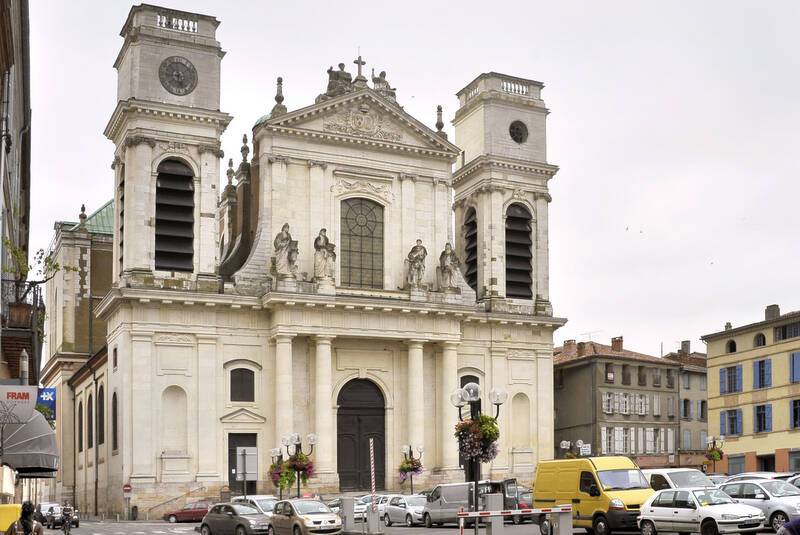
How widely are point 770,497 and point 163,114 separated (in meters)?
32.9

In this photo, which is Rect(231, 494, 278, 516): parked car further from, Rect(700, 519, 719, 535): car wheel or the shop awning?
the shop awning

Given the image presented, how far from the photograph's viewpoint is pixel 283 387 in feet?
178

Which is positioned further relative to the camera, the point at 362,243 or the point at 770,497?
the point at 362,243

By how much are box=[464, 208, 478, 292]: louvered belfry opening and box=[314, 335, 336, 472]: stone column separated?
37.1 ft

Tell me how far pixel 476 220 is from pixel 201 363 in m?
17.7

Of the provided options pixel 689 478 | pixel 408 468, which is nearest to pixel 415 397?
pixel 408 468

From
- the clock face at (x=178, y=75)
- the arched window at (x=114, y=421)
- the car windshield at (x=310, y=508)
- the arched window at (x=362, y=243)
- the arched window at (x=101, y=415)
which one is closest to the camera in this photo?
the car windshield at (x=310, y=508)

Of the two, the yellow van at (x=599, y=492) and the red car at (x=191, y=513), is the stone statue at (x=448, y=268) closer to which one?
the red car at (x=191, y=513)

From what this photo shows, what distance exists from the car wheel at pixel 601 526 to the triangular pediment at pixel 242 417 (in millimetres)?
25918

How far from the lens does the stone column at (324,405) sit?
180 feet

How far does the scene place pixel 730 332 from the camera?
67.2m

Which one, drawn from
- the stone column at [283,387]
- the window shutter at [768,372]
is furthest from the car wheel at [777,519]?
the window shutter at [768,372]

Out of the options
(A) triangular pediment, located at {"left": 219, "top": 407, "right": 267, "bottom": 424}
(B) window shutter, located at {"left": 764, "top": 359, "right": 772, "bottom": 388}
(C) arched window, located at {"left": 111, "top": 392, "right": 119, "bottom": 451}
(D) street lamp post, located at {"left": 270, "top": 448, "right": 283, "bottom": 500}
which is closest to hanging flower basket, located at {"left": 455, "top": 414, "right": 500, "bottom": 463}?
(D) street lamp post, located at {"left": 270, "top": 448, "right": 283, "bottom": 500}

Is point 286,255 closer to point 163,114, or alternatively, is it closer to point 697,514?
point 163,114
